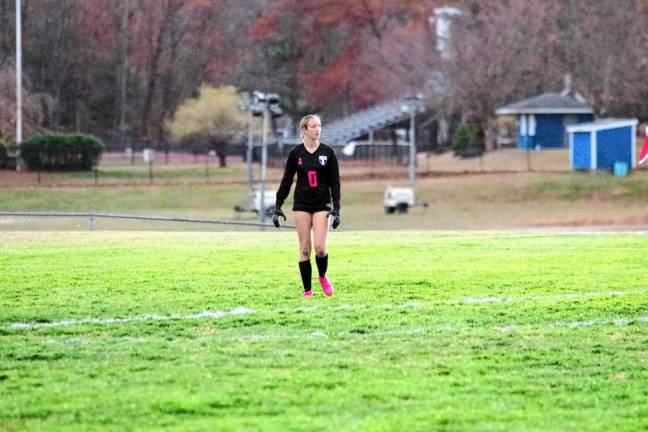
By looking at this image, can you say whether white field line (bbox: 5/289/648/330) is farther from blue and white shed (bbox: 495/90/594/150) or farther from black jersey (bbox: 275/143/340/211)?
blue and white shed (bbox: 495/90/594/150)

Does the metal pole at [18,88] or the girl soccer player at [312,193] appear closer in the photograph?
the girl soccer player at [312,193]

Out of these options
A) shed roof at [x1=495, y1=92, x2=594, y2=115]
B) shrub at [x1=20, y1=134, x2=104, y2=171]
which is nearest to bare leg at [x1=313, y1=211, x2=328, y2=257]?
shrub at [x1=20, y1=134, x2=104, y2=171]

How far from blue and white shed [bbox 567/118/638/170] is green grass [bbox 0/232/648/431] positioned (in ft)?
152

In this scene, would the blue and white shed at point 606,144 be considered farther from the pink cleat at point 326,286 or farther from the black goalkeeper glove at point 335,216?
the pink cleat at point 326,286

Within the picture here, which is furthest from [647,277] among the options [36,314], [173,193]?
[173,193]

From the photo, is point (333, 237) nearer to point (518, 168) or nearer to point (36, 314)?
point (36, 314)

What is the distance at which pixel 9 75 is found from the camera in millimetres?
67438

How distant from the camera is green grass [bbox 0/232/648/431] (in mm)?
7898

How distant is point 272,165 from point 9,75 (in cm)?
1398

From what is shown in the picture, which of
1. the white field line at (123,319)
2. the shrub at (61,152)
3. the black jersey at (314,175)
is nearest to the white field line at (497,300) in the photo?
the white field line at (123,319)

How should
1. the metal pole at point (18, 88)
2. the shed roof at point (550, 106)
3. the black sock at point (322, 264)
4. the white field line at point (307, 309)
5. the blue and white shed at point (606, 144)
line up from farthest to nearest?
the shed roof at point (550, 106) → the metal pole at point (18, 88) → the blue and white shed at point (606, 144) → the black sock at point (322, 264) → the white field line at point (307, 309)

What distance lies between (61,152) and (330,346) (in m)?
56.2

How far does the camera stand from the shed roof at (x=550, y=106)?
7556 centimetres

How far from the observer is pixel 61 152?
65.1 m
